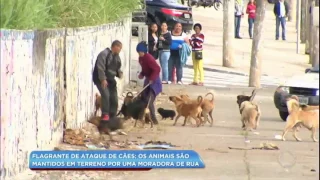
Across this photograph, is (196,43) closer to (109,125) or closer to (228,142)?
(109,125)

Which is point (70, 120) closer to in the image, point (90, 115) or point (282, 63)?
point (90, 115)

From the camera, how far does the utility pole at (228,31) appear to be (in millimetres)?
27000

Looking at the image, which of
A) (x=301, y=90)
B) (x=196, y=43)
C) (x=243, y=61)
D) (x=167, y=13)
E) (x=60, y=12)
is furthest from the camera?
(x=167, y=13)

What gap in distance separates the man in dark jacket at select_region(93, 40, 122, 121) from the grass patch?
92cm

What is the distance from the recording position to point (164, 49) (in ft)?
70.8

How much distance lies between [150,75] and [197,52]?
6.51m

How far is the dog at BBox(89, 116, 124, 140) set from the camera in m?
14.7

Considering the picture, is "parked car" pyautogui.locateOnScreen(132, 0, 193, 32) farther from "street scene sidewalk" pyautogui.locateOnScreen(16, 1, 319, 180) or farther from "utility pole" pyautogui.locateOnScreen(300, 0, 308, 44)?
"utility pole" pyautogui.locateOnScreen(300, 0, 308, 44)

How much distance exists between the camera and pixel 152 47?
21875mm

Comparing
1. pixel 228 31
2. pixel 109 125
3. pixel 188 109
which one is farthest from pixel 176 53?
pixel 109 125

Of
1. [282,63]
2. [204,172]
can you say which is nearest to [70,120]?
[204,172]

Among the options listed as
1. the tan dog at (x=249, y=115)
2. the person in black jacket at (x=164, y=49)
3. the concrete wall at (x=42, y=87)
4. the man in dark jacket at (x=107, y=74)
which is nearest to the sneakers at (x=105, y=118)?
the man in dark jacket at (x=107, y=74)
